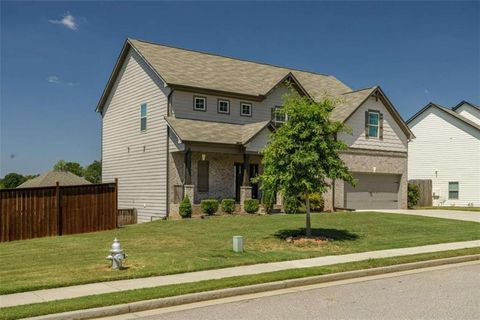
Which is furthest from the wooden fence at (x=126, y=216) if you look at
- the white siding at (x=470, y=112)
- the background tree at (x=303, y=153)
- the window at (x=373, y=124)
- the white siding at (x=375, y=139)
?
the white siding at (x=470, y=112)

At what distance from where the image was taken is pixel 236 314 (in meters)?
8.25

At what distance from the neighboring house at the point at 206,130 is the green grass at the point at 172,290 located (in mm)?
13608

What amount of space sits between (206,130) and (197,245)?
460 inches

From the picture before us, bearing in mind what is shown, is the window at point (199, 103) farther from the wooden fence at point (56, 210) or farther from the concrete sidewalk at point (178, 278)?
the concrete sidewalk at point (178, 278)

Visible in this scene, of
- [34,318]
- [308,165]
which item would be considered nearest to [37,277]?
[34,318]

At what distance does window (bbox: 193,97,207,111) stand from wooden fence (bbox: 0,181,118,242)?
867 cm

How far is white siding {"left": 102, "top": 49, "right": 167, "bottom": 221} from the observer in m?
27.2

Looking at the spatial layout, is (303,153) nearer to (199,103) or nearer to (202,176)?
(202,176)

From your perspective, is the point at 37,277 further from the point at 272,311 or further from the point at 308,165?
the point at 308,165

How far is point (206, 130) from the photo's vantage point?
26188 mm

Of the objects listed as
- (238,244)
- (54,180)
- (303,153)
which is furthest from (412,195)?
(54,180)

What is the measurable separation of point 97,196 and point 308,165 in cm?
881

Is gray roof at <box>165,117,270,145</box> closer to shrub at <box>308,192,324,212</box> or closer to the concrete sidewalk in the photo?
shrub at <box>308,192,324,212</box>

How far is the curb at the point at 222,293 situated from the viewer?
818 centimetres
